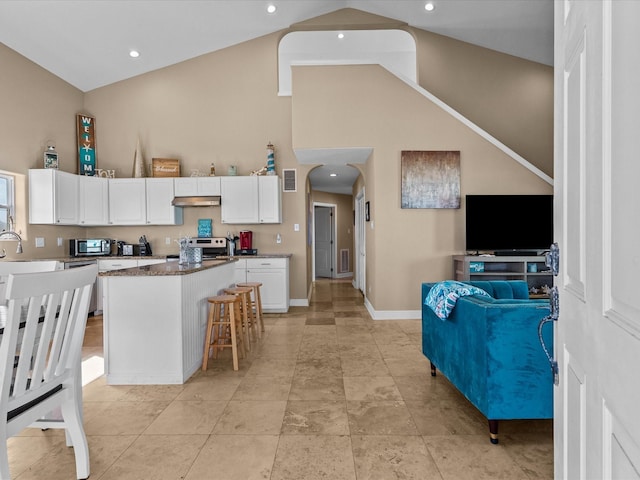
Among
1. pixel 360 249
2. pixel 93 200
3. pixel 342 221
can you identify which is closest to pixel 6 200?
pixel 93 200

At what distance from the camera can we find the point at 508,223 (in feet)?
16.0

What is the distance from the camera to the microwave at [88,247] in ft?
18.2

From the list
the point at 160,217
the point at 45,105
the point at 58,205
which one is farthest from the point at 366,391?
the point at 45,105

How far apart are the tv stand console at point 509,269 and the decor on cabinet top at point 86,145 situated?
5.79m

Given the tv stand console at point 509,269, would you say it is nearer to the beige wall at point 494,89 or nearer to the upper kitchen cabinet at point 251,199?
the beige wall at point 494,89

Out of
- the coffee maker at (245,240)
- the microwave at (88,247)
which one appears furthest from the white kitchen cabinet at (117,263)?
the coffee maker at (245,240)

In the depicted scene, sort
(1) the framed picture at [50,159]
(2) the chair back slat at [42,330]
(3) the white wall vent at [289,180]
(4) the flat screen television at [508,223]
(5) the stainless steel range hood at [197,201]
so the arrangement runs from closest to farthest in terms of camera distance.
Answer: (2) the chair back slat at [42,330] < (4) the flat screen television at [508,223] < (1) the framed picture at [50,159] < (5) the stainless steel range hood at [197,201] < (3) the white wall vent at [289,180]

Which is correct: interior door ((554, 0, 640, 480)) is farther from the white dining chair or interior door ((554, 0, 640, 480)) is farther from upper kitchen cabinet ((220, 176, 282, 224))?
upper kitchen cabinet ((220, 176, 282, 224))

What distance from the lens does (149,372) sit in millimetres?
2916

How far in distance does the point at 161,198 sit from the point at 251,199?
1414 millimetres

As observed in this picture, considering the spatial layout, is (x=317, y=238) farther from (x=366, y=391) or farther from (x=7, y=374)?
(x=7, y=374)

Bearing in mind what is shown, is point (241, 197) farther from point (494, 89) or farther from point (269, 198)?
point (494, 89)

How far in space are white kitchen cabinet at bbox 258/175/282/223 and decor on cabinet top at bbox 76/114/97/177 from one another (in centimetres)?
277

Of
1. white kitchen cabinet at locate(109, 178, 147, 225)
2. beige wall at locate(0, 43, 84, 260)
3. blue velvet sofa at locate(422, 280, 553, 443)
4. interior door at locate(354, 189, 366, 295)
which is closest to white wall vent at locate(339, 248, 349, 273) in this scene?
interior door at locate(354, 189, 366, 295)
